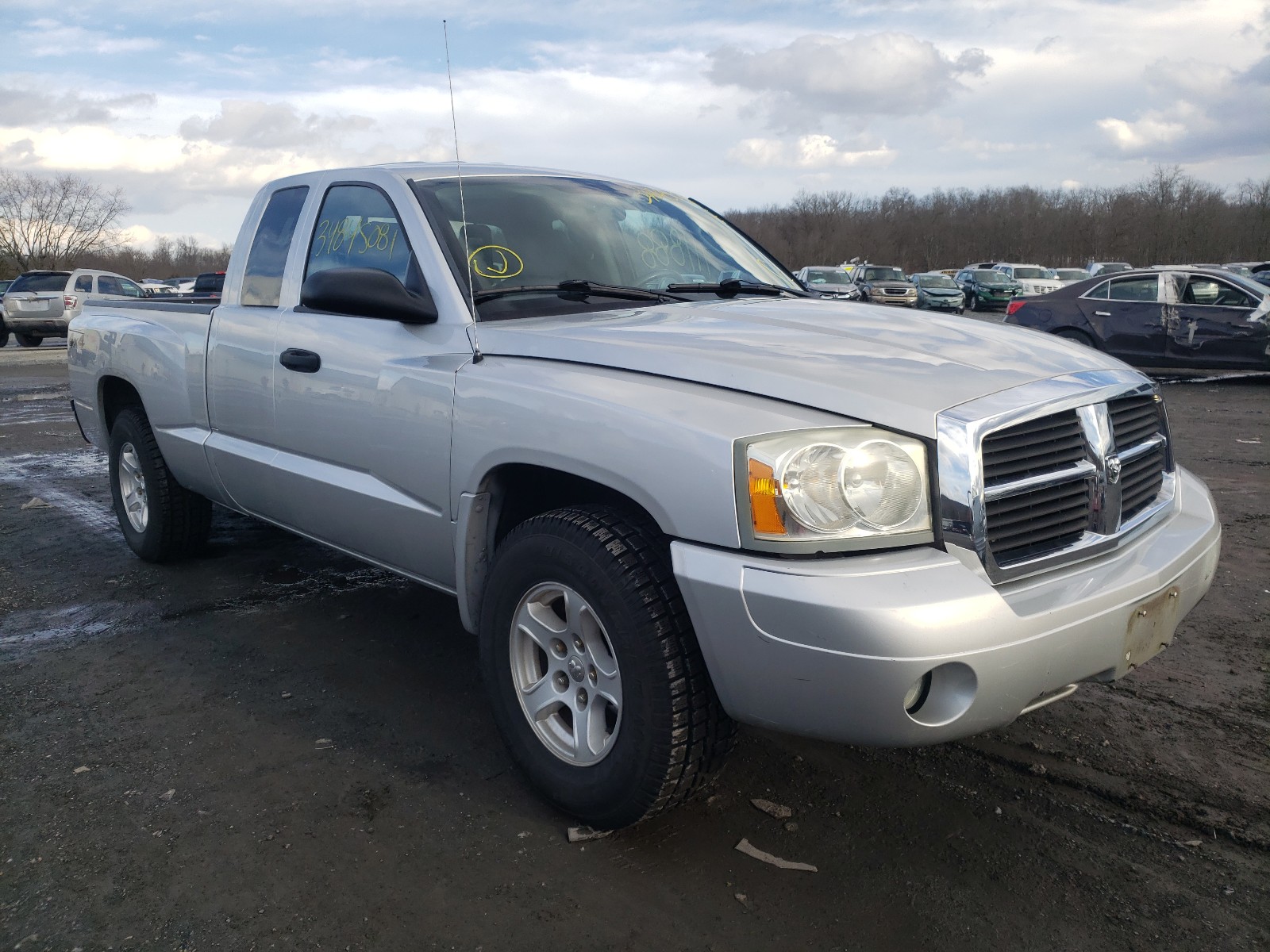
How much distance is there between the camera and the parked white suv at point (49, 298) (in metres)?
22.8

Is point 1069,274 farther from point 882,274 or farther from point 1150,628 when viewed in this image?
point 1150,628

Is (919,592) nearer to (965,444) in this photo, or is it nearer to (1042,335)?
(965,444)

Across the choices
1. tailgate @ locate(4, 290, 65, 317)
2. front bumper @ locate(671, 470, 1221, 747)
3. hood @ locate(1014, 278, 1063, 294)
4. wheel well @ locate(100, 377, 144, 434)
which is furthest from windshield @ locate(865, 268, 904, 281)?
front bumper @ locate(671, 470, 1221, 747)

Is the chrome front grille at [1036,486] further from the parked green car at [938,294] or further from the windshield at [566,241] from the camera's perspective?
the parked green car at [938,294]

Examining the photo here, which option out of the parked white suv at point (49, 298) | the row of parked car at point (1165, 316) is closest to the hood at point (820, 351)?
the row of parked car at point (1165, 316)

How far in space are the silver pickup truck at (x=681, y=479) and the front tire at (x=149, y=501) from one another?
1.27m

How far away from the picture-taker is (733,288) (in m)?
3.64

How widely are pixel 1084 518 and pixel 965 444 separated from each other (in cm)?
47

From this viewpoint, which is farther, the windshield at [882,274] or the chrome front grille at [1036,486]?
the windshield at [882,274]

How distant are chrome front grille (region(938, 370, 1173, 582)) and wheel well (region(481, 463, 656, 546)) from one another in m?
0.91

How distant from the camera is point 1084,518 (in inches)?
98.0

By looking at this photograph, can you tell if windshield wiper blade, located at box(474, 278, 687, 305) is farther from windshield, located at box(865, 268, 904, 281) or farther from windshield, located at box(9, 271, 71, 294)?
windshield, located at box(865, 268, 904, 281)

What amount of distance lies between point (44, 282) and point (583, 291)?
24.1 m

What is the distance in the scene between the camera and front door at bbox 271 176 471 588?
10.0ft
